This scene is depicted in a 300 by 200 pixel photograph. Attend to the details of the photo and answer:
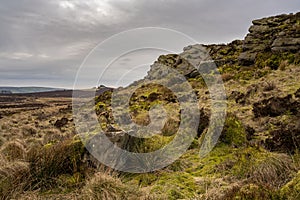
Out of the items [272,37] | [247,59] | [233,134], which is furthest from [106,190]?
[272,37]

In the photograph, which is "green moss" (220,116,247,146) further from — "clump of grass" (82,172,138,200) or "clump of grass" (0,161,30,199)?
"clump of grass" (0,161,30,199)

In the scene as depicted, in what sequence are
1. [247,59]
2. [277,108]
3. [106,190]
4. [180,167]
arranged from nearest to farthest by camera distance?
[106,190] < [180,167] < [277,108] < [247,59]

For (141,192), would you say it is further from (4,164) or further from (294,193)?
(4,164)

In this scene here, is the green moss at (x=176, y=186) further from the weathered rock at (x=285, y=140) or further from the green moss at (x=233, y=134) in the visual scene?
the weathered rock at (x=285, y=140)

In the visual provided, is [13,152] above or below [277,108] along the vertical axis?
below

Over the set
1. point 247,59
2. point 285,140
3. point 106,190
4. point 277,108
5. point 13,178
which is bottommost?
point 13,178

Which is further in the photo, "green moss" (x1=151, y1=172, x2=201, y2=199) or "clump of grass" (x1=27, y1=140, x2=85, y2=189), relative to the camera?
"clump of grass" (x1=27, y1=140, x2=85, y2=189)

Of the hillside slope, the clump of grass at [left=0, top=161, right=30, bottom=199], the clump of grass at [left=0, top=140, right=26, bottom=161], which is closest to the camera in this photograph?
the hillside slope

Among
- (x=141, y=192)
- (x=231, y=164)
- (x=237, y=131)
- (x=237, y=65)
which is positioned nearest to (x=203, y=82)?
(x=237, y=65)

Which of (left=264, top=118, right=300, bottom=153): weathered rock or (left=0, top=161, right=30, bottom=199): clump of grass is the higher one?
(left=264, top=118, right=300, bottom=153): weathered rock

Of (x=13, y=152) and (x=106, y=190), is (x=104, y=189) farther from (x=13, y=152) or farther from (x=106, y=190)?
(x=13, y=152)

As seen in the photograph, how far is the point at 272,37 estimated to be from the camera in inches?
972

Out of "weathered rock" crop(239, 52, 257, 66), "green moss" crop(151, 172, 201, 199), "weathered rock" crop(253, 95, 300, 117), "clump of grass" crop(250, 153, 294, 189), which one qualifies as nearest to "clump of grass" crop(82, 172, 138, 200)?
"green moss" crop(151, 172, 201, 199)

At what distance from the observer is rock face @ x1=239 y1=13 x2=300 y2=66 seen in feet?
72.0
